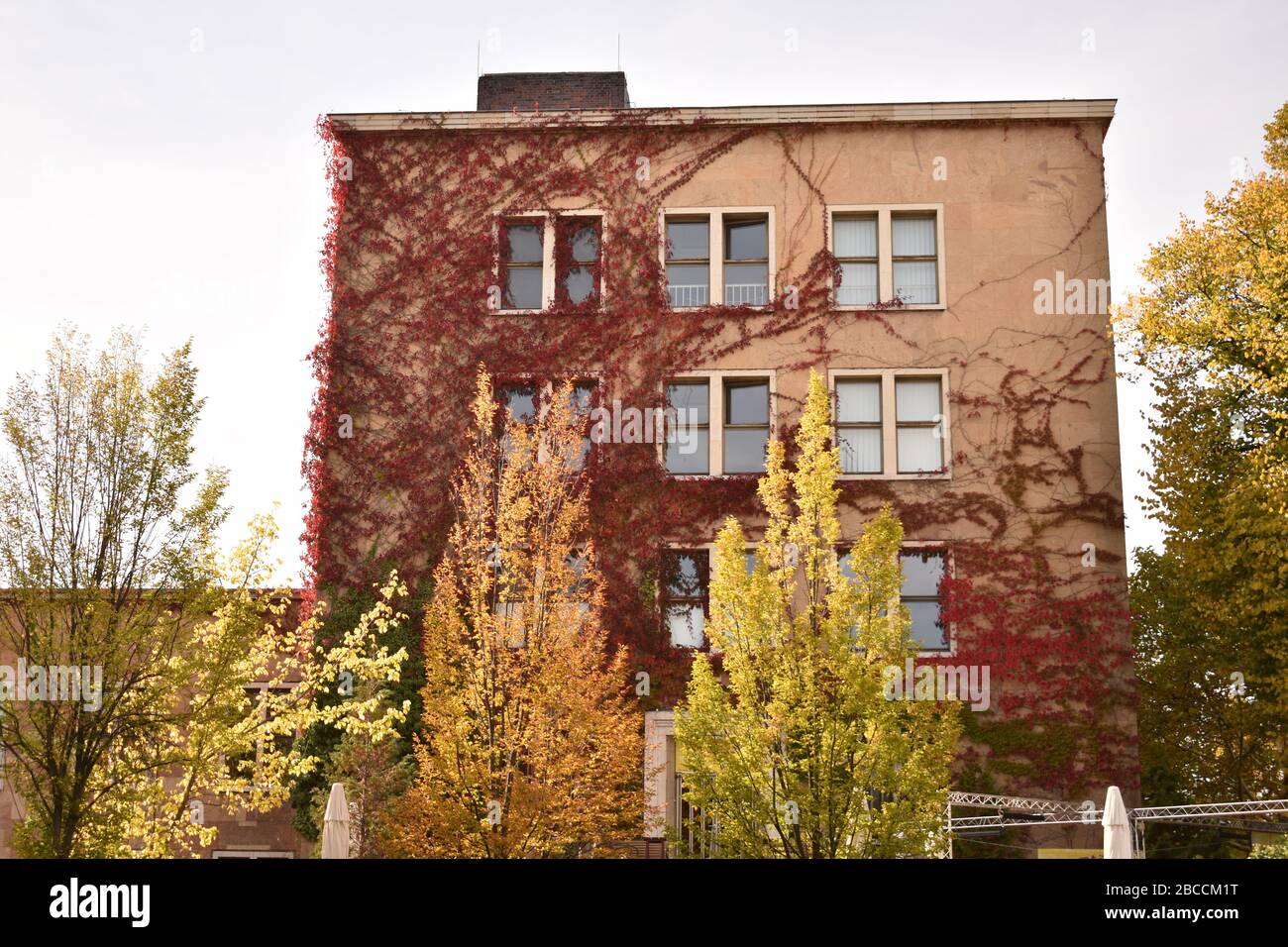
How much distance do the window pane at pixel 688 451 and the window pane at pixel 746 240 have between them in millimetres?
4280

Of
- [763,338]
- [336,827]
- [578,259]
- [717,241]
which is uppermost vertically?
[717,241]

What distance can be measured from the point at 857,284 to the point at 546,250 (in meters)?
7.09

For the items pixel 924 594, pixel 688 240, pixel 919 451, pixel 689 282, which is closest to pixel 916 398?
pixel 919 451

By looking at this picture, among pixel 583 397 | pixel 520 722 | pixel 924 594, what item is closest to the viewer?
pixel 520 722

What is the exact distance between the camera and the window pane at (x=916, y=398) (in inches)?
1095

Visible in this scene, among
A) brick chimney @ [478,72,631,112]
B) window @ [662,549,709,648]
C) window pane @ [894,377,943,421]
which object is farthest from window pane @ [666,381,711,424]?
brick chimney @ [478,72,631,112]

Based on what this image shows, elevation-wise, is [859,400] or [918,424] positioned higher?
[859,400]

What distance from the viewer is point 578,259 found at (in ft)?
95.9

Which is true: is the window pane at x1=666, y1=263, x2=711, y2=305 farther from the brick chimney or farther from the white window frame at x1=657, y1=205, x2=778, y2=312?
the brick chimney

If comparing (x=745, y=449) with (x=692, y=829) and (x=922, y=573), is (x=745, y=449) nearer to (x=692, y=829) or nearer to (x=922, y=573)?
(x=922, y=573)

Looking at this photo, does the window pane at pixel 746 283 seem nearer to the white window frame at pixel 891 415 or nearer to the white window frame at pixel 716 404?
the white window frame at pixel 716 404

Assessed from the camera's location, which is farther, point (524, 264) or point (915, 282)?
point (524, 264)

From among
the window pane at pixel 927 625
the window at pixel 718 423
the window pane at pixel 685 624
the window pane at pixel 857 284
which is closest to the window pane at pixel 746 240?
the window pane at pixel 857 284
